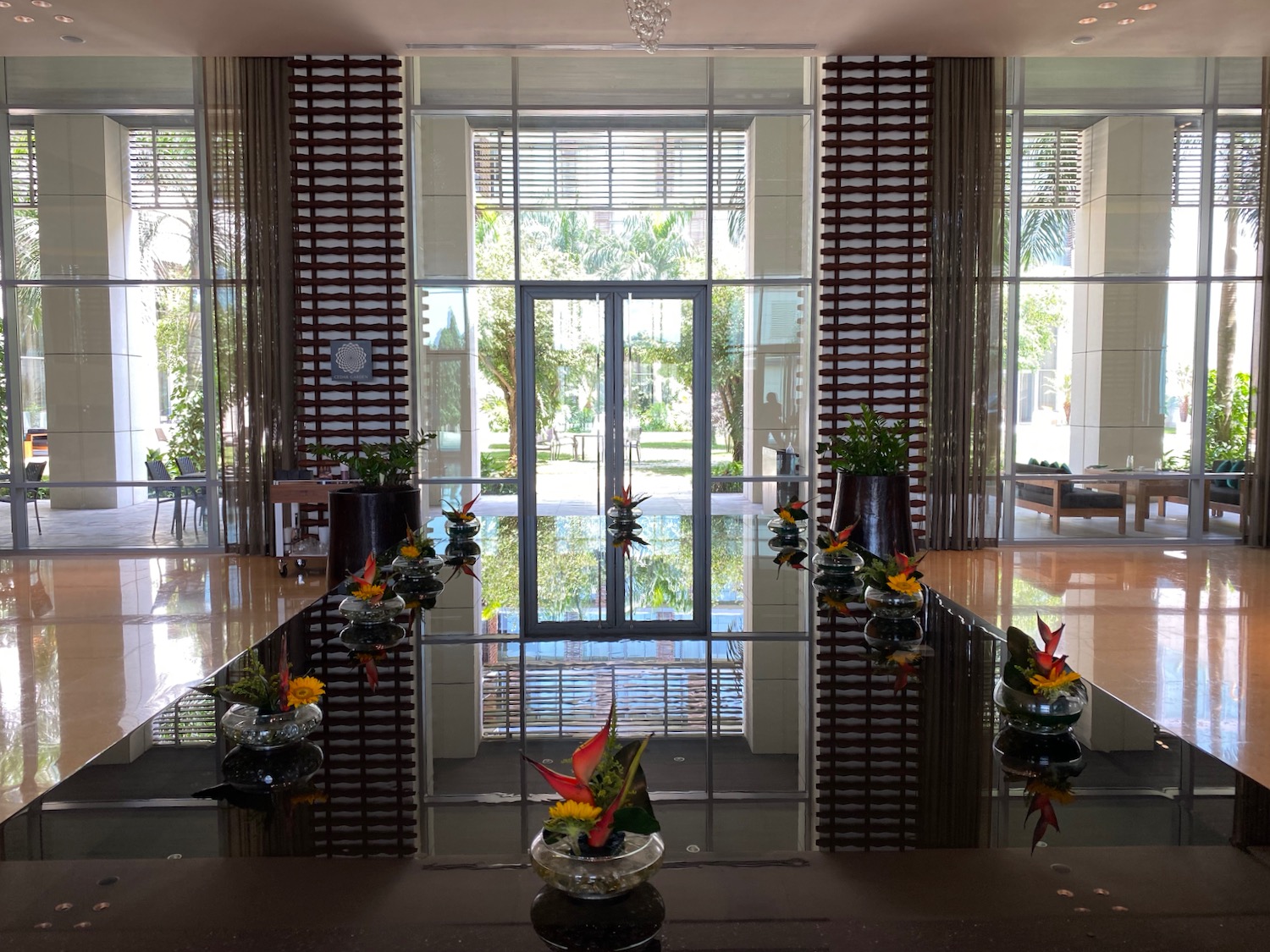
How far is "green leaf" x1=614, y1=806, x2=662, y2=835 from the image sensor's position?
1773 mm

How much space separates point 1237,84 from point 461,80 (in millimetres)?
6915

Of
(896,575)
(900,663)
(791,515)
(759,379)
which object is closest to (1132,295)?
(759,379)

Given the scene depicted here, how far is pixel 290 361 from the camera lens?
8656 millimetres

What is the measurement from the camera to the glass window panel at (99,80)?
8938 millimetres

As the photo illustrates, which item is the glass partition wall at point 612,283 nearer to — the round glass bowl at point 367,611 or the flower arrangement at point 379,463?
the flower arrangement at point 379,463

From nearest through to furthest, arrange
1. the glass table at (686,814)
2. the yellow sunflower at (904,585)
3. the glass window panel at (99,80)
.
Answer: the glass table at (686,814), the yellow sunflower at (904,585), the glass window panel at (99,80)

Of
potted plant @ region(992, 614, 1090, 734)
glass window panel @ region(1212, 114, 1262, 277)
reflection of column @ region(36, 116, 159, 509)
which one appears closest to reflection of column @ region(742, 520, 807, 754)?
potted plant @ region(992, 614, 1090, 734)

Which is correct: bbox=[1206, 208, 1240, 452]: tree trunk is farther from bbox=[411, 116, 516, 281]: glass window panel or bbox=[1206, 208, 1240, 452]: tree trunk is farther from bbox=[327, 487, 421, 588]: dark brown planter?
bbox=[327, 487, 421, 588]: dark brown planter

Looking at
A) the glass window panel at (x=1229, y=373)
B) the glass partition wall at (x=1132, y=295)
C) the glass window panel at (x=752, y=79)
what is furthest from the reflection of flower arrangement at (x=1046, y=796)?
the glass window panel at (x=1229, y=373)

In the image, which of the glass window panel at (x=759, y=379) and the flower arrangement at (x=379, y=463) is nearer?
the flower arrangement at (x=379, y=463)

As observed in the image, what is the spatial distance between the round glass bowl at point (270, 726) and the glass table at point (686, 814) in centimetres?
5

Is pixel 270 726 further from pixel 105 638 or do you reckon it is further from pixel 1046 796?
pixel 105 638

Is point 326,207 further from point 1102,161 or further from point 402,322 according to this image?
point 1102,161

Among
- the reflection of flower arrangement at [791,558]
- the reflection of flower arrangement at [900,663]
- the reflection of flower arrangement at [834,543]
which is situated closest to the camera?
the reflection of flower arrangement at [900,663]
